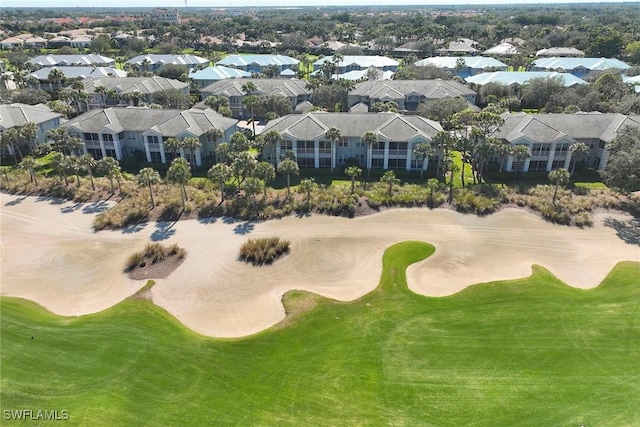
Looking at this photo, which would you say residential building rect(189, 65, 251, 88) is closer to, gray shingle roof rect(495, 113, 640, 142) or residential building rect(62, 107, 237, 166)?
residential building rect(62, 107, 237, 166)

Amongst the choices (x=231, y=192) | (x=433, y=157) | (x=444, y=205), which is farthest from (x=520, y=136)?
(x=231, y=192)

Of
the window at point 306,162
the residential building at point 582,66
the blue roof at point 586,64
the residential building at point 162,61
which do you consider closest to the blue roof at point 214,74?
the residential building at point 162,61

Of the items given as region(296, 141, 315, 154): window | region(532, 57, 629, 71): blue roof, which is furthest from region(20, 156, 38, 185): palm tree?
region(532, 57, 629, 71): blue roof

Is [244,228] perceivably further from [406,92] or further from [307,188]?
[406,92]

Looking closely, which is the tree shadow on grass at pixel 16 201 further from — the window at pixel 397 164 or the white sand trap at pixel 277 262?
the window at pixel 397 164

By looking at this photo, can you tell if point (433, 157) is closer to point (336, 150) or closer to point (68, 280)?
point (336, 150)
